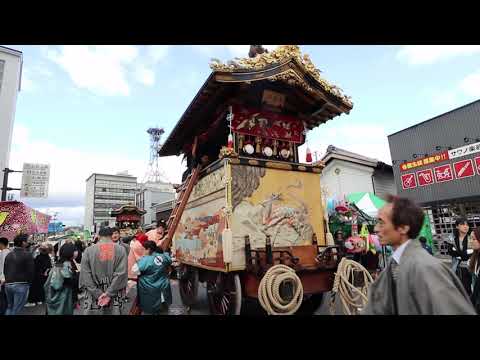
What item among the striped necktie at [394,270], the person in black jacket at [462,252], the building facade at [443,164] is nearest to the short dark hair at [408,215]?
the striped necktie at [394,270]

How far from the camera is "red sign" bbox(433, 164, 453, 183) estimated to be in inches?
601

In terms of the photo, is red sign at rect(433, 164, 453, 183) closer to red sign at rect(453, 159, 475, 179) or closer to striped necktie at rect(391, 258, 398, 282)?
red sign at rect(453, 159, 475, 179)

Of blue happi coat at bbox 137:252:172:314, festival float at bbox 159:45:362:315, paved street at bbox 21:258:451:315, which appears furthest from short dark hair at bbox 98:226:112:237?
paved street at bbox 21:258:451:315

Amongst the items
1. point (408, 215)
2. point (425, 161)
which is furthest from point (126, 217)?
point (408, 215)

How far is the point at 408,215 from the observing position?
2041 millimetres

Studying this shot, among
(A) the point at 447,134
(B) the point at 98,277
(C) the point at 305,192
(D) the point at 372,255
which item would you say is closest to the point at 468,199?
(A) the point at 447,134

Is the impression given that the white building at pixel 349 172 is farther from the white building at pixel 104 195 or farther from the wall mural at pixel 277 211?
the white building at pixel 104 195

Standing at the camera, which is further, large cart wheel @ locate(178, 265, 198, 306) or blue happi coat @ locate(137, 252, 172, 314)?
large cart wheel @ locate(178, 265, 198, 306)

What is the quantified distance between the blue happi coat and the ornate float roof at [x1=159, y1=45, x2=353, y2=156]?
4213 millimetres

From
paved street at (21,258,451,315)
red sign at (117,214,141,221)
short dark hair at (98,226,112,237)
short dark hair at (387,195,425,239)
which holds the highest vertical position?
red sign at (117,214,141,221)

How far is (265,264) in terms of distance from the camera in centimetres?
555

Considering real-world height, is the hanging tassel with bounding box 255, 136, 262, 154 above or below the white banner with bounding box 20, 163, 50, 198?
below

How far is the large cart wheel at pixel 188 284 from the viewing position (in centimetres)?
814
